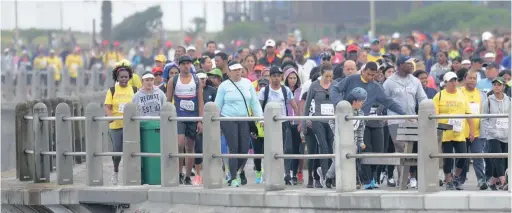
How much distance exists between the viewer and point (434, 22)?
200 ft

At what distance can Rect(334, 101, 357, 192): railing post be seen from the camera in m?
19.5

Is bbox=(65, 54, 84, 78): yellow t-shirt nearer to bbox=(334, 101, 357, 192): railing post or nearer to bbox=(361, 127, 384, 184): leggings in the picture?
bbox=(361, 127, 384, 184): leggings

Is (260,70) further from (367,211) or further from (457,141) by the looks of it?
(367,211)

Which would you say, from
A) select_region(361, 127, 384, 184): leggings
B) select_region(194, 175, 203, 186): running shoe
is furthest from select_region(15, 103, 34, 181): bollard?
select_region(361, 127, 384, 184): leggings

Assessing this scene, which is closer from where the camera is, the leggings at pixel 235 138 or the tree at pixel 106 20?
the leggings at pixel 235 138

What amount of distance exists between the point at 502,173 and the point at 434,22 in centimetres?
3913

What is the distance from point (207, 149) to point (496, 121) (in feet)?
12.7

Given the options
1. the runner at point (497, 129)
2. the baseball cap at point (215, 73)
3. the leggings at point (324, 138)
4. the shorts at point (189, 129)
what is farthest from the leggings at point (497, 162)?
the baseball cap at point (215, 73)

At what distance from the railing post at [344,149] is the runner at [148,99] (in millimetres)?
3586

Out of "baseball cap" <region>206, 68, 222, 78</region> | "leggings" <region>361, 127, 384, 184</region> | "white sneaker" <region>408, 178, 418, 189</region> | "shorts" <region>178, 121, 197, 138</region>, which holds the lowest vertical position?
"white sneaker" <region>408, 178, 418, 189</region>

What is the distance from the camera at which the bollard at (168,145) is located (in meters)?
20.9

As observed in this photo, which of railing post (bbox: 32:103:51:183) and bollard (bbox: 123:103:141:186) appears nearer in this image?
bollard (bbox: 123:103:141:186)

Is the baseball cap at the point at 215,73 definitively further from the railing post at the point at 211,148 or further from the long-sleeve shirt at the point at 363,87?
the railing post at the point at 211,148

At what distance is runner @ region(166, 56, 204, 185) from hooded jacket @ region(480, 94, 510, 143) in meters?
3.61
